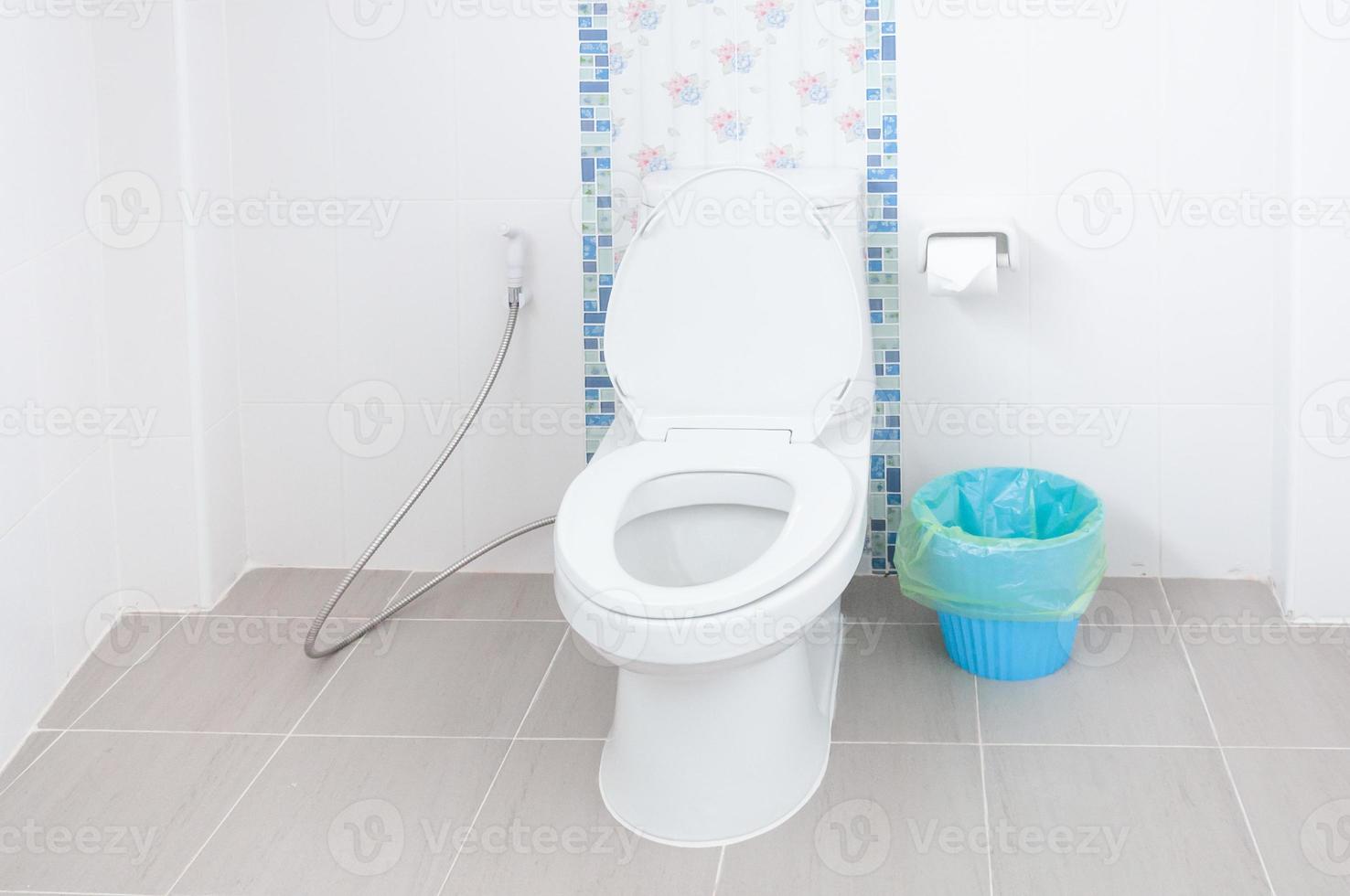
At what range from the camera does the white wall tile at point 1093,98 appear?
2365mm

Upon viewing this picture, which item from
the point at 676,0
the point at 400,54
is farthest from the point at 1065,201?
the point at 400,54

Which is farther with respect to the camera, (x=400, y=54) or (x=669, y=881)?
(x=400, y=54)

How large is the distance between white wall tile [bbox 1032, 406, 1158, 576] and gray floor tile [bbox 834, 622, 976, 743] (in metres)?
0.38

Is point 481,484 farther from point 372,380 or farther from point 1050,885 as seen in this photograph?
point 1050,885

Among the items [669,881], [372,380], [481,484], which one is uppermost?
[372,380]

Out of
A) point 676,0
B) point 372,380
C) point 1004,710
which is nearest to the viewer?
point 1004,710

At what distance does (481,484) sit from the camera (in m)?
2.66

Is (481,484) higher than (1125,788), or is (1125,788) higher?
(481,484)

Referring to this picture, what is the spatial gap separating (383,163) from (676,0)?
575 mm

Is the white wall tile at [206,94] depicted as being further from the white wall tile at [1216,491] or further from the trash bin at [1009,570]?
the white wall tile at [1216,491]
